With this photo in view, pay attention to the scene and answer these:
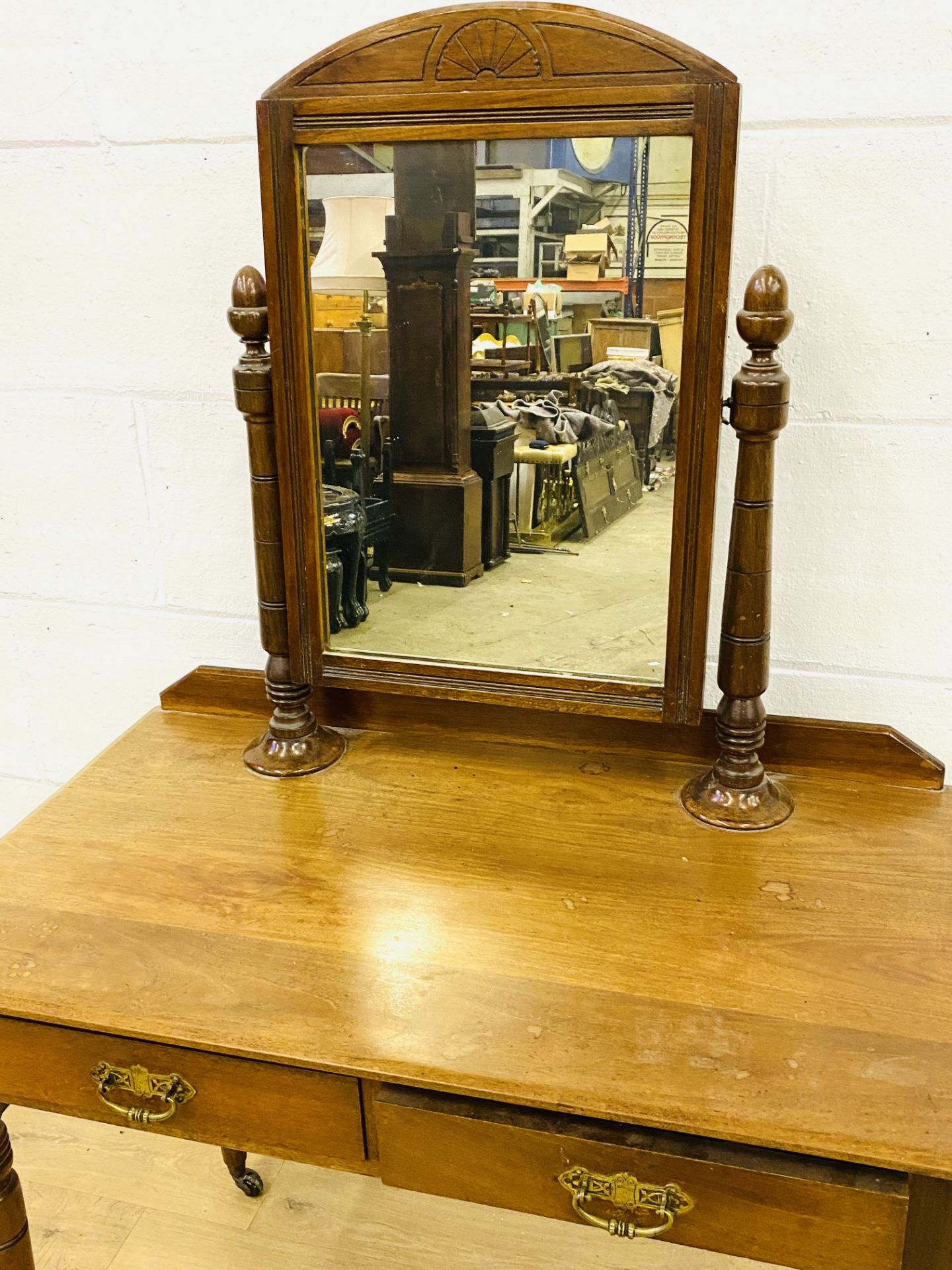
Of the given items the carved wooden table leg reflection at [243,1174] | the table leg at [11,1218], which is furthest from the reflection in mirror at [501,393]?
the carved wooden table leg reflection at [243,1174]

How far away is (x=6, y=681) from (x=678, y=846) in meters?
0.98

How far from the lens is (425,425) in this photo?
1.01 meters

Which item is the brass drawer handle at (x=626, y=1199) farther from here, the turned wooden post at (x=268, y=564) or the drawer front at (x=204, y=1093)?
the turned wooden post at (x=268, y=564)

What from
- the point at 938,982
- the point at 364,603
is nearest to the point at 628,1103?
the point at 938,982

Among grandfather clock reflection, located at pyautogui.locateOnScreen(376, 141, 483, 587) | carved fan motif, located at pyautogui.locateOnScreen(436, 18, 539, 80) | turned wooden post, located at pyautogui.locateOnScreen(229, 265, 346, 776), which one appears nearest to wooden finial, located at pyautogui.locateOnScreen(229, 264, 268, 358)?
turned wooden post, located at pyautogui.locateOnScreen(229, 265, 346, 776)

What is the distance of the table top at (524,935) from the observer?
A: 2.38ft

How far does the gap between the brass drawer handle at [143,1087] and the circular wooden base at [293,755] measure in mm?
349

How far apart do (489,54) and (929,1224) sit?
0.94 metres

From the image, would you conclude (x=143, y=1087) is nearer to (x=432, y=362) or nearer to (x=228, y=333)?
(x=432, y=362)

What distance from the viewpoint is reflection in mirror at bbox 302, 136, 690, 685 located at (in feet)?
2.99

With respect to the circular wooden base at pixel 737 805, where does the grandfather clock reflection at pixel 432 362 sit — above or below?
above

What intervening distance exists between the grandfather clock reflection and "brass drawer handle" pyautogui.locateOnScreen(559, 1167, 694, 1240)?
1.76ft

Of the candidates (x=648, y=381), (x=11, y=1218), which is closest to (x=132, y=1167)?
(x=11, y=1218)

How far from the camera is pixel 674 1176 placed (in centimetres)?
74
